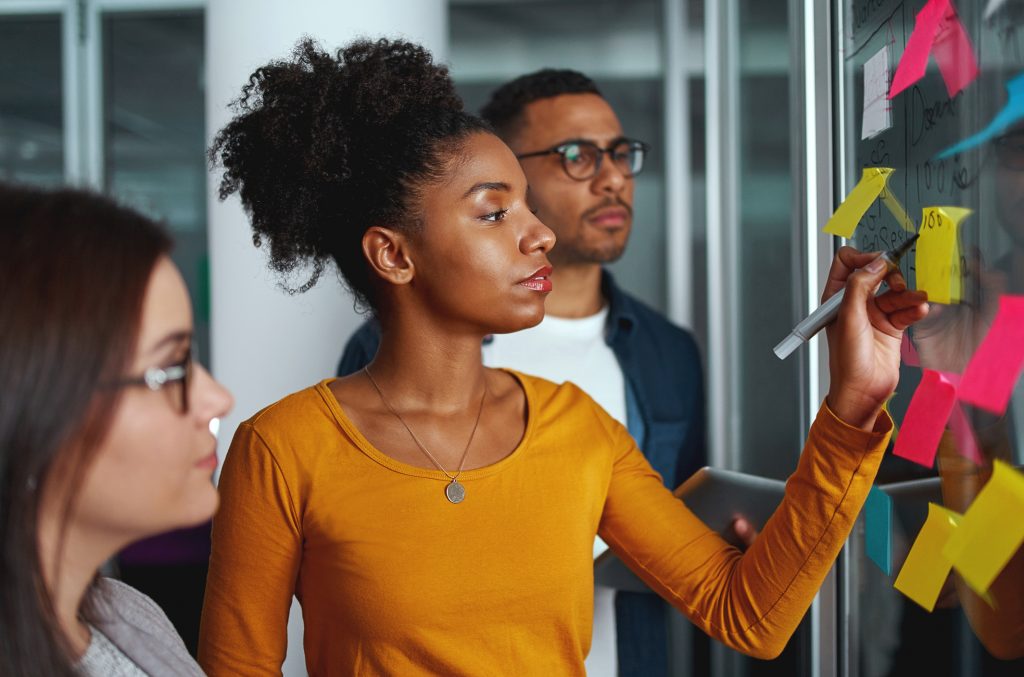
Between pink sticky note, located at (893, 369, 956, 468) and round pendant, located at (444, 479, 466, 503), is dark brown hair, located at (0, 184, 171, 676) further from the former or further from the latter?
pink sticky note, located at (893, 369, 956, 468)

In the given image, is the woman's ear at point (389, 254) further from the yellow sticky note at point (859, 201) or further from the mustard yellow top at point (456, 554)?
the yellow sticky note at point (859, 201)

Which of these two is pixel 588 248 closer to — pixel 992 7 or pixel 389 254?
pixel 389 254

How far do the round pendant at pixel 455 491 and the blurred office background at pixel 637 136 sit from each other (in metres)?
0.47

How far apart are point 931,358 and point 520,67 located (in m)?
2.62

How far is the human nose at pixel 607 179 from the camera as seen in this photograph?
201 cm

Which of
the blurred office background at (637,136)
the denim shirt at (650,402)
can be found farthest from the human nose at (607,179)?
the blurred office background at (637,136)

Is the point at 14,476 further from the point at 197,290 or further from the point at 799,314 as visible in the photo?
the point at 197,290

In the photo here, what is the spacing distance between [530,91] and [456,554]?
1.24m

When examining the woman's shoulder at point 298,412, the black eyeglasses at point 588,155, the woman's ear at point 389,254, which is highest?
the black eyeglasses at point 588,155

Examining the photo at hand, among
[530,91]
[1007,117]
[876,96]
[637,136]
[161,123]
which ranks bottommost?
[1007,117]

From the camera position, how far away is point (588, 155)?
2.05 m

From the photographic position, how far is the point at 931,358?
1.13m

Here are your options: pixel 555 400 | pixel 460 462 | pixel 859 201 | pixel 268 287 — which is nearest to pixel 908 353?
pixel 859 201

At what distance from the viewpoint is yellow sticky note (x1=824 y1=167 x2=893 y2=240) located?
1210 mm
